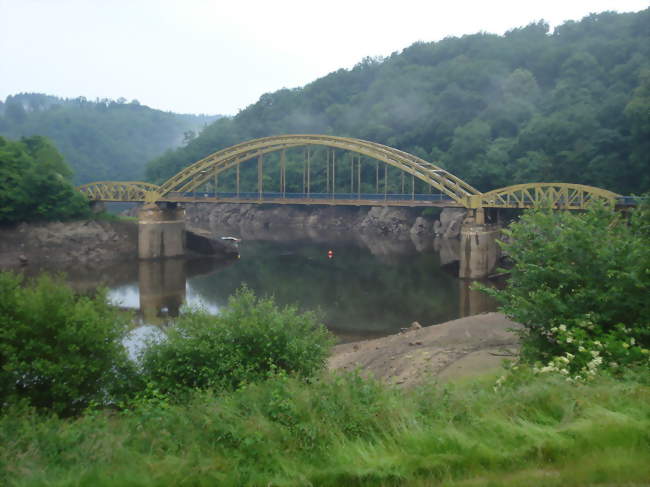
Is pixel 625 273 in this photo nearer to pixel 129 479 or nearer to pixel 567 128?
pixel 129 479

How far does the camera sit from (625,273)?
516 inches

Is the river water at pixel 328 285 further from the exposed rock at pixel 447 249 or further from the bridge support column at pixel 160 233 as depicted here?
the bridge support column at pixel 160 233

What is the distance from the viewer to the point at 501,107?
94.2 meters

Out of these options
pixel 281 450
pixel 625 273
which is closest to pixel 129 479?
pixel 281 450

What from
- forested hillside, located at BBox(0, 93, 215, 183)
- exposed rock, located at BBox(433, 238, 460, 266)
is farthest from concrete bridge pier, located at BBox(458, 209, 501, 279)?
forested hillside, located at BBox(0, 93, 215, 183)

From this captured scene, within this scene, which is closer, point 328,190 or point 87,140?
point 328,190

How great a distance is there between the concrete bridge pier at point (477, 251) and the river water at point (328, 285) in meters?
1.42

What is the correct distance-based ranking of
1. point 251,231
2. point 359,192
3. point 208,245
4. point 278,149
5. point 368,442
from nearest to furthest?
point 368,442 < point 278,149 < point 208,245 < point 359,192 < point 251,231

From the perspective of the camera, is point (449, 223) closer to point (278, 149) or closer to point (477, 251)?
point (278, 149)

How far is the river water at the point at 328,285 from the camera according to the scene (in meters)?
36.7

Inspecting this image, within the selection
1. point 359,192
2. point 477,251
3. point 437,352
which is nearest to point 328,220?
point 359,192

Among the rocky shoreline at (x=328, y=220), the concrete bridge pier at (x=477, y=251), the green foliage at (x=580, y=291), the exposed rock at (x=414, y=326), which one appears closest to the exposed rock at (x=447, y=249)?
the rocky shoreline at (x=328, y=220)

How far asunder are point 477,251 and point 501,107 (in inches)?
2068

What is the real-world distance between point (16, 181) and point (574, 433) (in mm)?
62211
